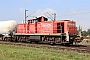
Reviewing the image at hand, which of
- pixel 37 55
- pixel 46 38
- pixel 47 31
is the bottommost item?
pixel 37 55

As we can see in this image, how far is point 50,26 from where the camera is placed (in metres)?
23.3

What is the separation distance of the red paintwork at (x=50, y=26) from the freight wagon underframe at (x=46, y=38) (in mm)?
722

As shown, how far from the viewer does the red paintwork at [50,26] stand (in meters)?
22.3

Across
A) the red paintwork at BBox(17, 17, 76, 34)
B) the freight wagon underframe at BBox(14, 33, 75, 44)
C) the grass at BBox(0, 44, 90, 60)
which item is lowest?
the grass at BBox(0, 44, 90, 60)

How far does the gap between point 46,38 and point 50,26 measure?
1.55 meters

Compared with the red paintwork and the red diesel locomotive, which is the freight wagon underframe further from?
the red paintwork

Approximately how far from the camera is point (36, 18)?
82.2 feet

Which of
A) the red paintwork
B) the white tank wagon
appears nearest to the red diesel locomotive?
the red paintwork

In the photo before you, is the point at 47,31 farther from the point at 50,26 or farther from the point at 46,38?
the point at 46,38

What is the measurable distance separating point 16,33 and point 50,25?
6.11 meters

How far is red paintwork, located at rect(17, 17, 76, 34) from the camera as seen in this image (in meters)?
22.3

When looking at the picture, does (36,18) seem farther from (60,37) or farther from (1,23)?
(1,23)

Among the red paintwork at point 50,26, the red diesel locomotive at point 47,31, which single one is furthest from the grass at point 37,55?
the red paintwork at point 50,26

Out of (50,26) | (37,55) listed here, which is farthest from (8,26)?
(37,55)
